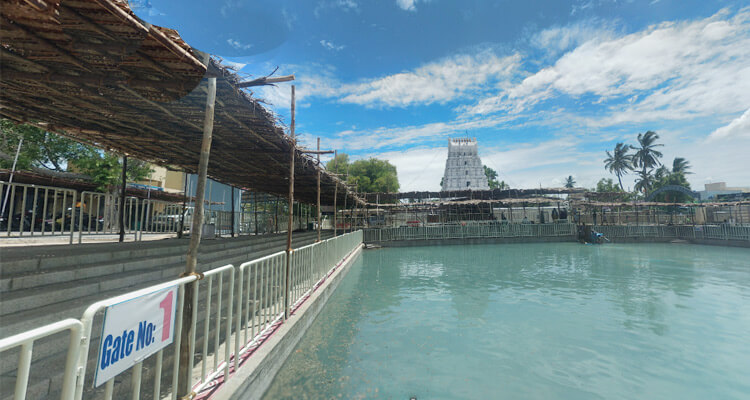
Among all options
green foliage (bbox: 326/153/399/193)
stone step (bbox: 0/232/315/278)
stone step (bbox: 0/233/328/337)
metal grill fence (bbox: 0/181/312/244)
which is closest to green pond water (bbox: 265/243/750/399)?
stone step (bbox: 0/233/328/337)

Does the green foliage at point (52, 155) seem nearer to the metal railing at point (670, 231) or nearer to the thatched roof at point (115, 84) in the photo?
the thatched roof at point (115, 84)

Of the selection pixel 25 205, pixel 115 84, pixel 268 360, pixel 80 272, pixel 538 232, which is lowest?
pixel 268 360

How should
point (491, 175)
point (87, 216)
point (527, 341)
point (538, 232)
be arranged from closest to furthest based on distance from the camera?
point (527, 341) < point (87, 216) < point (538, 232) < point (491, 175)

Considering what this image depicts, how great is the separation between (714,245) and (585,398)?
29667mm

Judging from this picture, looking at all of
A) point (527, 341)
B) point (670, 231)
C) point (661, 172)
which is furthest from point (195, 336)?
point (661, 172)

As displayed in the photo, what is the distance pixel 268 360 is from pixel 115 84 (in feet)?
12.4

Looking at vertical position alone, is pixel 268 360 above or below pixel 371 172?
below

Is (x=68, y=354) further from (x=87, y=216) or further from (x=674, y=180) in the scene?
(x=674, y=180)

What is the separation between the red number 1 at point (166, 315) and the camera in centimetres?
201

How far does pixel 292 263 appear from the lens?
5.04 m

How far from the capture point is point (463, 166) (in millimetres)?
49938

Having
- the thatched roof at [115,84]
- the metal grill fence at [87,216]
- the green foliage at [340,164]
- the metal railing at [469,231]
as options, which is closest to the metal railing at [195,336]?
the thatched roof at [115,84]

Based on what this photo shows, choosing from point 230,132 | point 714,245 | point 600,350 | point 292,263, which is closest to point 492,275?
point 600,350

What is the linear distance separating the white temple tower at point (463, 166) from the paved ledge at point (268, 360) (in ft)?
153
